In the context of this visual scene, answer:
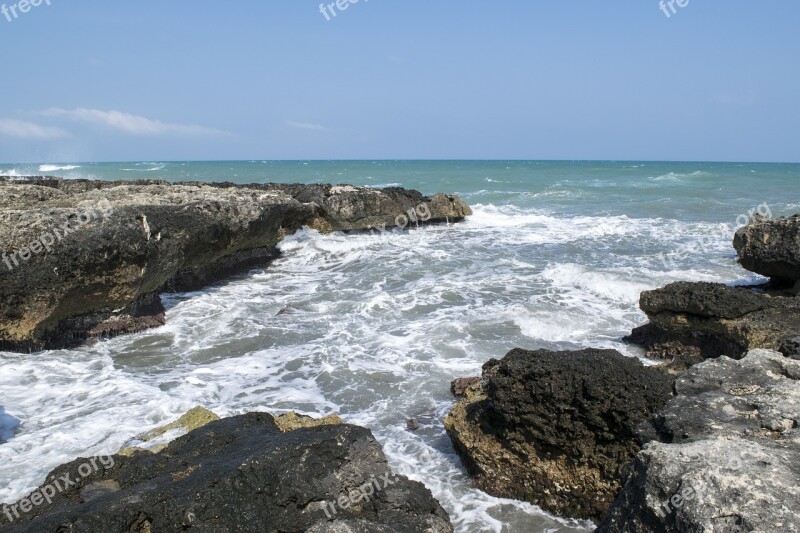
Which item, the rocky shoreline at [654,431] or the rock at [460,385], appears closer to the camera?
the rocky shoreline at [654,431]

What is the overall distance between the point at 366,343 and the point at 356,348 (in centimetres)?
23

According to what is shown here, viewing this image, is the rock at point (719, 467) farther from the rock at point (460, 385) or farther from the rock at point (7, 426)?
the rock at point (7, 426)

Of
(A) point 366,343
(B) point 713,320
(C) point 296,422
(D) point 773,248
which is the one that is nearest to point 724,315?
(B) point 713,320

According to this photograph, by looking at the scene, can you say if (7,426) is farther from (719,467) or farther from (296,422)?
(719,467)

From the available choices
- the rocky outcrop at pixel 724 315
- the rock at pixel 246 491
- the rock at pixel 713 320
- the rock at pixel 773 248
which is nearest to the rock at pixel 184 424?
the rock at pixel 246 491

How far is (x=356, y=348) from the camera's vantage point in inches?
297

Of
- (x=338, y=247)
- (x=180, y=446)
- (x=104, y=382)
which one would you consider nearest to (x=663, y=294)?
(x=180, y=446)

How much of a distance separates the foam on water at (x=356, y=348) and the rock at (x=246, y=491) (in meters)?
1.00

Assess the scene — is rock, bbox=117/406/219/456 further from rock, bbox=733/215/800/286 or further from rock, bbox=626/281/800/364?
rock, bbox=733/215/800/286

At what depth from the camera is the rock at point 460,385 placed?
598cm

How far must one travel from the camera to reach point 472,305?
949 cm

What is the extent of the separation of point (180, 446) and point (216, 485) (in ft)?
2.64

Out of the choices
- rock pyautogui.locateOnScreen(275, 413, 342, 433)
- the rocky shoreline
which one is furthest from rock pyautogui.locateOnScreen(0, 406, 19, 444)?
the rocky shoreline

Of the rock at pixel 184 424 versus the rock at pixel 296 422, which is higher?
the rock at pixel 296 422
